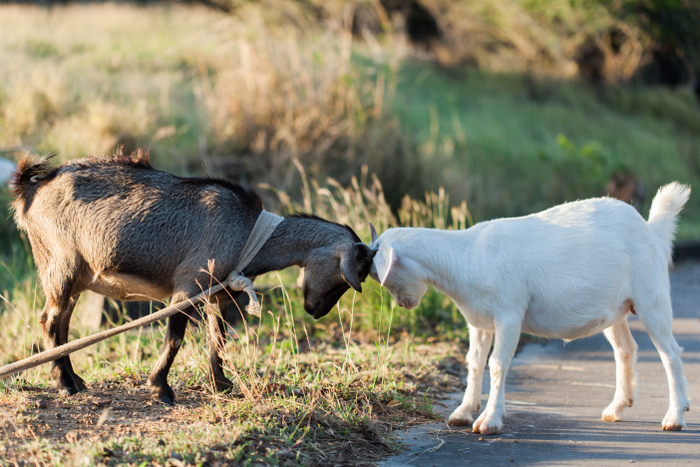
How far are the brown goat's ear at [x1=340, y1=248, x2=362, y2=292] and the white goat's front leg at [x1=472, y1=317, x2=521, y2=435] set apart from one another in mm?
866

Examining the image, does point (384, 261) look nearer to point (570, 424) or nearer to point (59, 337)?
point (570, 424)

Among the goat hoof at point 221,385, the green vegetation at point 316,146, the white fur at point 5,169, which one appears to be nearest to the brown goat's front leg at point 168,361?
the green vegetation at point 316,146

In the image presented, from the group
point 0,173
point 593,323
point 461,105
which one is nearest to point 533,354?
point 593,323

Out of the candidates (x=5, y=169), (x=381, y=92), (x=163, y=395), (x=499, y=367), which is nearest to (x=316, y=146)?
(x=381, y=92)

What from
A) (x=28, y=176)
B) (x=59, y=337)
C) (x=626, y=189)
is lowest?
(x=626, y=189)

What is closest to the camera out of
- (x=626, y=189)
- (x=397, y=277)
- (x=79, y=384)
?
(x=397, y=277)

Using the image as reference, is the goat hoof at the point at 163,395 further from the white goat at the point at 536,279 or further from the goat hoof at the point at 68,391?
the white goat at the point at 536,279

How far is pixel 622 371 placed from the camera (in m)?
4.59

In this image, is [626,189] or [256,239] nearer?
[256,239]

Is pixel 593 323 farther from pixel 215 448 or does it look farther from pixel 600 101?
pixel 600 101

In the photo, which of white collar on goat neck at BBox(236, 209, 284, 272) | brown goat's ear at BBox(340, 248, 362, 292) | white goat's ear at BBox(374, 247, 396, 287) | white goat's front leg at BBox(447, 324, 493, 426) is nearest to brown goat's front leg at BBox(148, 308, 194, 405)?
white collar on goat neck at BBox(236, 209, 284, 272)

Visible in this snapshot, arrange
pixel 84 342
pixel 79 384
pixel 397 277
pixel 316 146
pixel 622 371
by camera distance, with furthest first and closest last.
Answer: pixel 316 146 → pixel 622 371 → pixel 79 384 → pixel 397 277 → pixel 84 342

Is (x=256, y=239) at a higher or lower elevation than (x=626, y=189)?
higher

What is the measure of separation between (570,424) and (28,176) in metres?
3.78
